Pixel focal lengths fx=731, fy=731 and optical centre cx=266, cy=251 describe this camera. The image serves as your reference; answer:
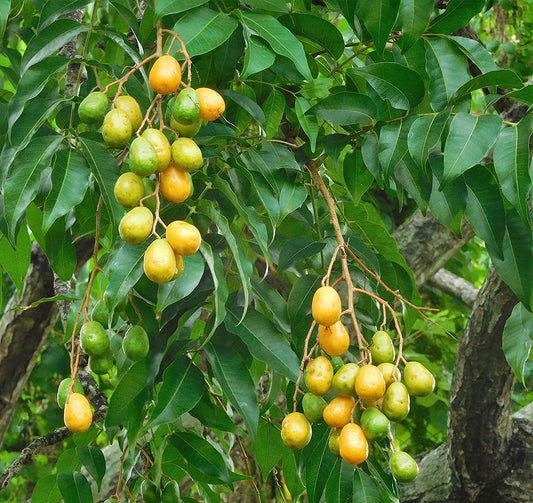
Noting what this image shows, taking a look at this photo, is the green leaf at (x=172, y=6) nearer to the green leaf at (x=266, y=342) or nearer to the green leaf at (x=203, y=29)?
the green leaf at (x=203, y=29)

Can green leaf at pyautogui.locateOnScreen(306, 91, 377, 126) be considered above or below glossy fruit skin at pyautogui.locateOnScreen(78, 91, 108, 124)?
Result: below

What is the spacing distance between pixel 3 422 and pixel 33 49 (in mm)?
1610

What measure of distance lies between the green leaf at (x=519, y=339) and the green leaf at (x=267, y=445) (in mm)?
398

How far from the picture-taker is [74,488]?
1.12 m

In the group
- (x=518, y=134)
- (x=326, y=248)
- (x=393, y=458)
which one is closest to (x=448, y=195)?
(x=518, y=134)

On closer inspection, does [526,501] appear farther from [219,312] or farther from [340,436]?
[219,312]

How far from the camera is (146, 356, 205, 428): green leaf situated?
0.87 m

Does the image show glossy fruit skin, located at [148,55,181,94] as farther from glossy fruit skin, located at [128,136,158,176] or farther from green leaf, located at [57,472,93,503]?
green leaf, located at [57,472,93,503]

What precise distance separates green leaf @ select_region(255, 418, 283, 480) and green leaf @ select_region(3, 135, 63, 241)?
1.80 feet

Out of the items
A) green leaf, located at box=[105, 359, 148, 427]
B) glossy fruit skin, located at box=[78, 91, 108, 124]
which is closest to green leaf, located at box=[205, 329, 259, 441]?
green leaf, located at box=[105, 359, 148, 427]

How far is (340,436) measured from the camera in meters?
0.81

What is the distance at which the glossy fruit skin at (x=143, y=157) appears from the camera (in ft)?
2.49

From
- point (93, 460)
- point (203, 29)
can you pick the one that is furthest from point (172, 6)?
point (93, 460)

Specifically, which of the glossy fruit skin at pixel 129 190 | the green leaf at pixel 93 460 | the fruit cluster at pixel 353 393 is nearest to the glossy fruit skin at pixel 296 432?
the fruit cluster at pixel 353 393
